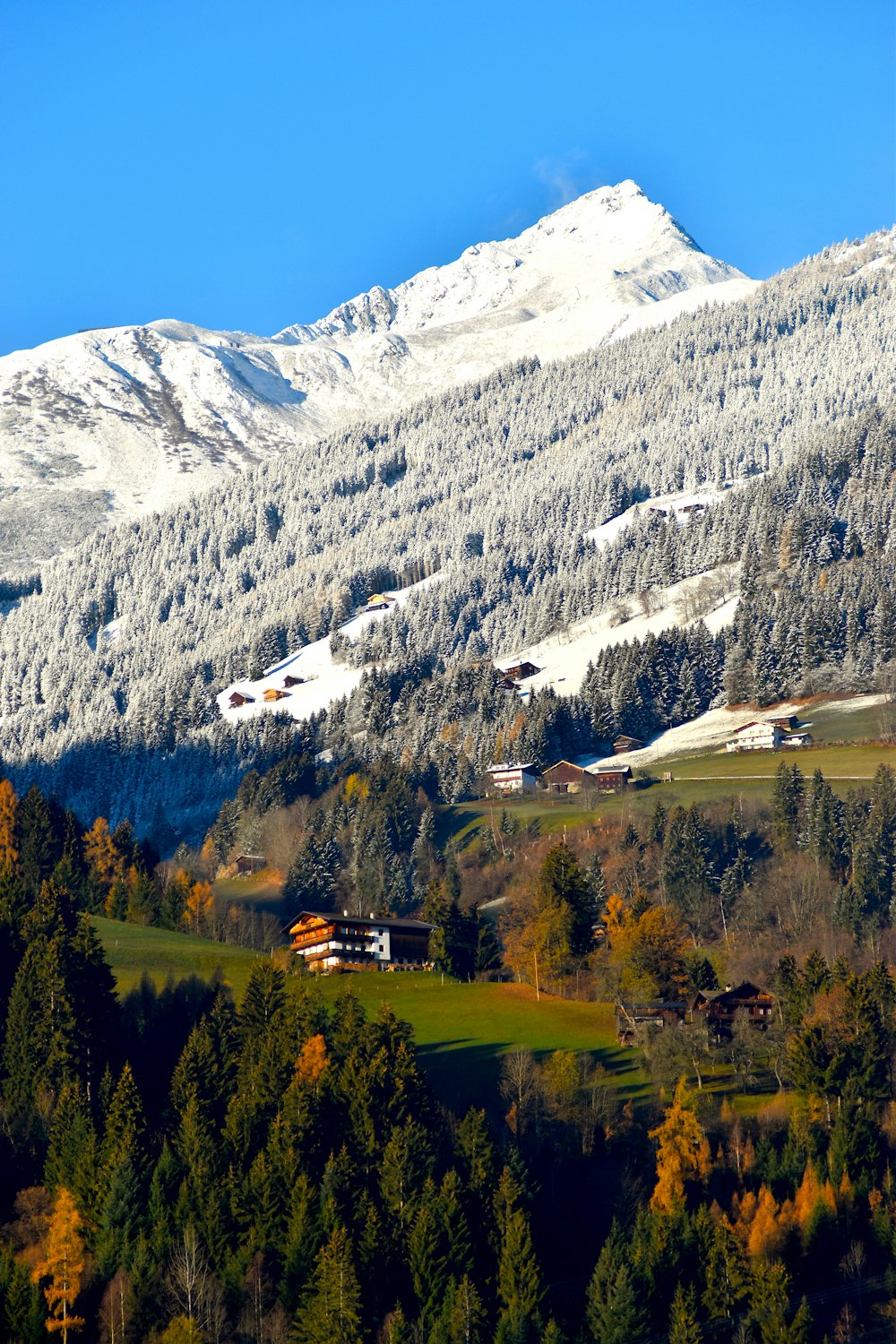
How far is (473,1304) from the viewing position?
67.3 meters

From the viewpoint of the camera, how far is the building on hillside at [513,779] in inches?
6471

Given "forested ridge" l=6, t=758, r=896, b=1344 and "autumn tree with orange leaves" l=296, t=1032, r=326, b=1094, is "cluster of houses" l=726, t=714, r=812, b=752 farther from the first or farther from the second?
"autumn tree with orange leaves" l=296, t=1032, r=326, b=1094

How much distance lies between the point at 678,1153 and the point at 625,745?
100504 millimetres

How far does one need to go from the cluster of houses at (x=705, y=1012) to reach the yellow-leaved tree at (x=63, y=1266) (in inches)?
1257

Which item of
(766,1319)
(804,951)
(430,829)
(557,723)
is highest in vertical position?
(557,723)

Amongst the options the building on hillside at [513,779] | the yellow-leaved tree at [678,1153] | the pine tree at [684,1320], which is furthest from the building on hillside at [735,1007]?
the building on hillside at [513,779]

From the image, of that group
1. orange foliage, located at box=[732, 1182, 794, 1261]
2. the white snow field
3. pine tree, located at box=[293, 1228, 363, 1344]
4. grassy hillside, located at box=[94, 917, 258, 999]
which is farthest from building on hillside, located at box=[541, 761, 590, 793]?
pine tree, located at box=[293, 1228, 363, 1344]

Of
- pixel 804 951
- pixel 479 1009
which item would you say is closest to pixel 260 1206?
pixel 479 1009

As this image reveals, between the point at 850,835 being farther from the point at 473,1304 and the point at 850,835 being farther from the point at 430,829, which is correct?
the point at 473,1304

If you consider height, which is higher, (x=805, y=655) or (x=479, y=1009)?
(x=805, y=655)

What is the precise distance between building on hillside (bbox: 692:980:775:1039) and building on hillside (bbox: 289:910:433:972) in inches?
949

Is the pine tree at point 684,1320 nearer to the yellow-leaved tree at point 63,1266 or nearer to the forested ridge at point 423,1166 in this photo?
the forested ridge at point 423,1166

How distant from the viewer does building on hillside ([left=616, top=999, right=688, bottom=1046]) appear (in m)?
89.8

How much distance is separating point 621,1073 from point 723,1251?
15326 mm
